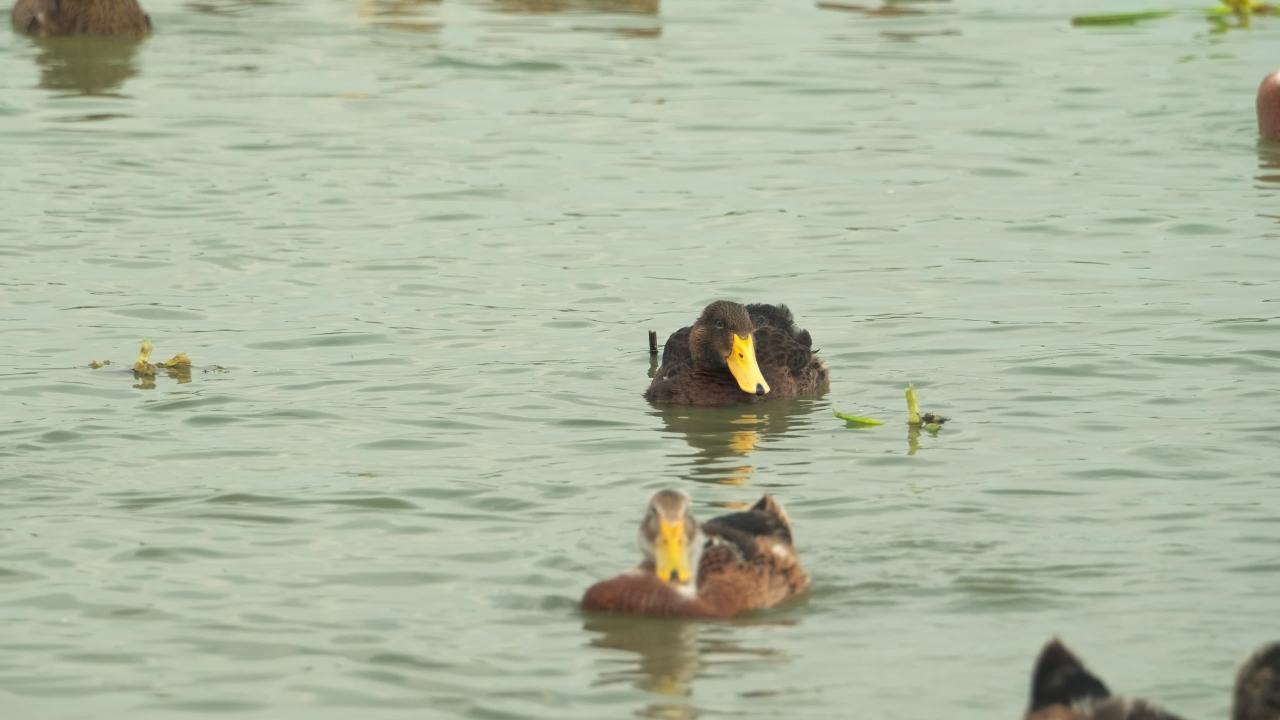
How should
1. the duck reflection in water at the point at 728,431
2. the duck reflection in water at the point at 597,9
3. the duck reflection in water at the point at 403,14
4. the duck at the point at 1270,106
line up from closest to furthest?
the duck reflection in water at the point at 728,431 < the duck at the point at 1270,106 < the duck reflection in water at the point at 403,14 < the duck reflection in water at the point at 597,9

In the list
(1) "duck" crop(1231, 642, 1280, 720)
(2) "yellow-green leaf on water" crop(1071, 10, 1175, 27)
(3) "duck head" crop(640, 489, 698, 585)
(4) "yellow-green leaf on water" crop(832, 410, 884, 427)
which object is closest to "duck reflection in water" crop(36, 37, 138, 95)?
(2) "yellow-green leaf on water" crop(1071, 10, 1175, 27)

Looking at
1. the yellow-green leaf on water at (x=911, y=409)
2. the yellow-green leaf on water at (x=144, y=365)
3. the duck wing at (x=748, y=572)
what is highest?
the yellow-green leaf on water at (x=144, y=365)

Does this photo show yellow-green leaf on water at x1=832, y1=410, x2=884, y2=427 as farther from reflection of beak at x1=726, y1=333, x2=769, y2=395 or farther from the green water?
reflection of beak at x1=726, y1=333, x2=769, y2=395

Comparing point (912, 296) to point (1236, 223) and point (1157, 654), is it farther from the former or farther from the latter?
point (1157, 654)

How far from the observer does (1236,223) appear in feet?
59.1

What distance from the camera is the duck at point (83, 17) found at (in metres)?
26.7

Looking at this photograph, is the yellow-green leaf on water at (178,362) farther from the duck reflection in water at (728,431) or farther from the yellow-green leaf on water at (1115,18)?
the yellow-green leaf on water at (1115,18)

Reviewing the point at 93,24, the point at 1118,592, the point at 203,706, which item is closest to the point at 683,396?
the point at 1118,592

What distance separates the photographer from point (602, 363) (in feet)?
48.2

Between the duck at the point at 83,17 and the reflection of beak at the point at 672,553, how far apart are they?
18.3 m

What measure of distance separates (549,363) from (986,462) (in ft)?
10.9

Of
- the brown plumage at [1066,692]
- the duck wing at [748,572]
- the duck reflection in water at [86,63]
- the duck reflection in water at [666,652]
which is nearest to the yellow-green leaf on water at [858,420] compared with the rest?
the duck wing at [748,572]

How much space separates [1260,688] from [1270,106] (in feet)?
45.6

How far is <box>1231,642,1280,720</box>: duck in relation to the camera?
7.84 meters
